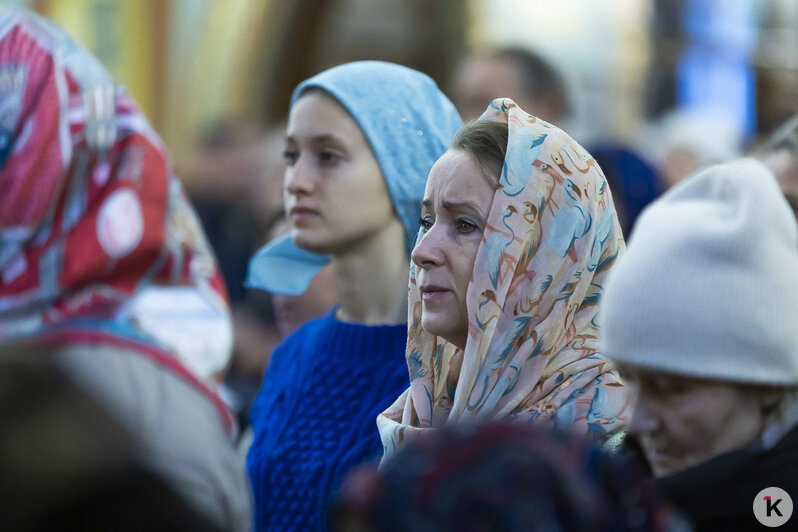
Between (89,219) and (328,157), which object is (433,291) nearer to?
(89,219)

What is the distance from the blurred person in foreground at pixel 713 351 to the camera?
5.78 feet

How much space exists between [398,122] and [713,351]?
1329 mm

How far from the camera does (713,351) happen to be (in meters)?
1.76

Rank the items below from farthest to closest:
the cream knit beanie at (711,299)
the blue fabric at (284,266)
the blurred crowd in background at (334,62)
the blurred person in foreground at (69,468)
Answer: the blurred crowd in background at (334,62), the blue fabric at (284,266), the cream knit beanie at (711,299), the blurred person in foreground at (69,468)

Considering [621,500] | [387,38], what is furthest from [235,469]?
[387,38]

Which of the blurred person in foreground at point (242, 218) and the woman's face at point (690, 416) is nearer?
the woman's face at point (690, 416)

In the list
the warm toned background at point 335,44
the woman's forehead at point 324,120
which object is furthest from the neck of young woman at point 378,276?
the warm toned background at point 335,44

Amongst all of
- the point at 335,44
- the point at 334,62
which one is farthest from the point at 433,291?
the point at 335,44

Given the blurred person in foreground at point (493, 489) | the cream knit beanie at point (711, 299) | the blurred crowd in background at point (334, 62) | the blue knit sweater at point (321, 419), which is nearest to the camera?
the blurred person in foreground at point (493, 489)

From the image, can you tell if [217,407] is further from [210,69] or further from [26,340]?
[210,69]

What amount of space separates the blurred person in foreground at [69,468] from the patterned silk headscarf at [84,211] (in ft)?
1.60

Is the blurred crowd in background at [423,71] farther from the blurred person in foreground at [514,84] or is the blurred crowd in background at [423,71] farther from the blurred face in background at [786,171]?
the blurred face in background at [786,171]

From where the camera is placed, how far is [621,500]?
132cm
